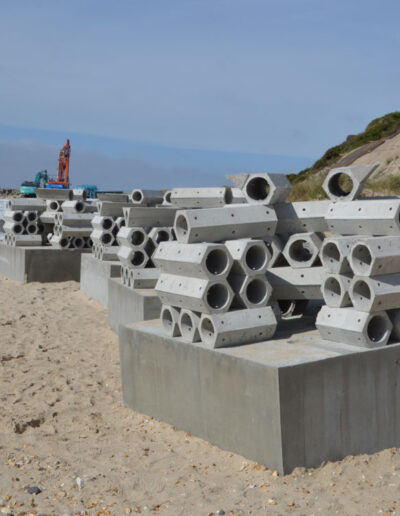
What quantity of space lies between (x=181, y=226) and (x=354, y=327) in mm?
1718

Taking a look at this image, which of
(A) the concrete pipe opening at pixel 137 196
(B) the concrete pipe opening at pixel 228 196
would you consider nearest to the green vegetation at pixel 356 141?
(A) the concrete pipe opening at pixel 137 196

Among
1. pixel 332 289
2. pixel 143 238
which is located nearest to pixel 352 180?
pixel 332 289

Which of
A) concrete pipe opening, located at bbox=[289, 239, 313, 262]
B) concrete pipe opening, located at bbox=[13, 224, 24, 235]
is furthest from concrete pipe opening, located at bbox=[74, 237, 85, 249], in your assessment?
concrete pipe opening, located at bbox=[289, 239, 313, 262]

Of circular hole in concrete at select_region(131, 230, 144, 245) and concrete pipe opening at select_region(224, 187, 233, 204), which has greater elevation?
concrete pipe opening at select_region(224, 187, 233, 204)

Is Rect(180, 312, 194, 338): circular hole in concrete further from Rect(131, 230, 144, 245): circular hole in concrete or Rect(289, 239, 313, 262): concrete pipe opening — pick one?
Rect(131, 230, 144, 245): circular hole in concrete

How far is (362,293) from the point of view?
5.46 metres

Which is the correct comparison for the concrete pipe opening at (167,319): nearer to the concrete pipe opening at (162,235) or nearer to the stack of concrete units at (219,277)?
the stack of concrete units at (219,277)

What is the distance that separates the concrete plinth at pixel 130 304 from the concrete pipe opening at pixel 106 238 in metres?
2.04

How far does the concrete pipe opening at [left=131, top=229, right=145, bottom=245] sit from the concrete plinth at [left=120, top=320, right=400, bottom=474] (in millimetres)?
3894

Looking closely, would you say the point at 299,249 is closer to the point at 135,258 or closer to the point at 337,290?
the point at 337,290

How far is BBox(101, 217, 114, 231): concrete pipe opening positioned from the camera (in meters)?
12.1

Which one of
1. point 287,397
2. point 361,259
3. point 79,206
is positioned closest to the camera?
point 287,397

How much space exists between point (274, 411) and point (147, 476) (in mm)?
1098

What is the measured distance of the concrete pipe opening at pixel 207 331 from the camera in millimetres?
5578
